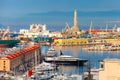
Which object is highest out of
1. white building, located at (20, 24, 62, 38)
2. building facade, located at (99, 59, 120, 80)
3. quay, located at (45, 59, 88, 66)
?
white building, located at (20, 24, 62, 38)

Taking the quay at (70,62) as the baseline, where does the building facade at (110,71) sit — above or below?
above

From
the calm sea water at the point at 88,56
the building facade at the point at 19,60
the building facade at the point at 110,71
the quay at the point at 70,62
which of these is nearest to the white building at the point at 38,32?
the calm sea water at the point at 88,56

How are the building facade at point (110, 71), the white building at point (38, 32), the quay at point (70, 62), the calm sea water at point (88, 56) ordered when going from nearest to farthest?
the building facade at point (110, 71) → the calm sea water at point (88, 56) → the quay at point (70, 62) → the white building at point (38, 32)

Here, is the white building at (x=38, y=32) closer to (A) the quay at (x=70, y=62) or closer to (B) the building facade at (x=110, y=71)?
(A) the quay at (x=70, y=62)

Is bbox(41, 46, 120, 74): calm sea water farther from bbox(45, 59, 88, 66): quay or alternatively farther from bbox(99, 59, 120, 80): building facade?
bbox(99, 59, 120, 80): building facade

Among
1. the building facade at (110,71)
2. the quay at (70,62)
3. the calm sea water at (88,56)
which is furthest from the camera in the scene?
the quay at (70,62)

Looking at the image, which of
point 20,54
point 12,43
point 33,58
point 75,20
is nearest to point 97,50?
point 12,43

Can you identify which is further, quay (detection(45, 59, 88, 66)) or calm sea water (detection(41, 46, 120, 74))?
quay (detection(45, 59, 88, 66))

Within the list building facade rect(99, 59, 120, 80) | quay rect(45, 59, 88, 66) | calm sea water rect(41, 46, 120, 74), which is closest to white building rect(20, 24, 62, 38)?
calm sea water rect(41, 46, 120, 74)

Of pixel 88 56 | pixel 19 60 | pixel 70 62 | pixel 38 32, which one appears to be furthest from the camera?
pixel 38 32

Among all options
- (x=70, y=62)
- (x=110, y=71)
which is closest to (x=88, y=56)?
(x=70, y=62)

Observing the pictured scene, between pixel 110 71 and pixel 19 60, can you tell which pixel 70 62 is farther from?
pixel 110 71

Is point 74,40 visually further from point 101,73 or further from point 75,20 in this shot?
point 101,73

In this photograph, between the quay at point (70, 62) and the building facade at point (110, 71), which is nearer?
the building facade at point (110, 71)
